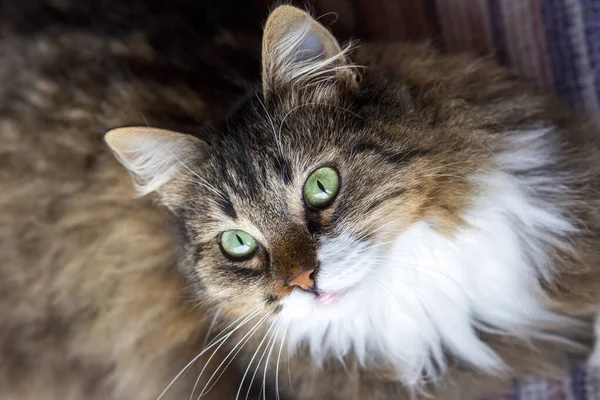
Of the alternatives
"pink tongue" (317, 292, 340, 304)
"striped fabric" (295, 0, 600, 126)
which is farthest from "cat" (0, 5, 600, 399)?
"striped fabric" (295, 0, 600, 126)

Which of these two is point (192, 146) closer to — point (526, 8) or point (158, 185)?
point (158, 185)

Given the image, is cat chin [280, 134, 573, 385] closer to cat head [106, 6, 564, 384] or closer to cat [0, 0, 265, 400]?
cat head [106, 6, 564, 384]

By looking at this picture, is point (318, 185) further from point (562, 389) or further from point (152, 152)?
point (562, 389)

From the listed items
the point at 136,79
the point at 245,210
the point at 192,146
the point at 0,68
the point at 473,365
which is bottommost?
the point at 473,365

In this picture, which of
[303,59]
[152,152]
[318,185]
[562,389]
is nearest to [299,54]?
[303,59]

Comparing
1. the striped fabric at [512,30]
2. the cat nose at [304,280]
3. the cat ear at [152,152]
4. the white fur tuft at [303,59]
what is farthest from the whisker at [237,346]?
the striped fabric at [512,30]

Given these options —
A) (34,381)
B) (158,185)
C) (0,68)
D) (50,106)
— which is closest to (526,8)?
(158,185)

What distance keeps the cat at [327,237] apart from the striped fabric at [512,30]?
281mm

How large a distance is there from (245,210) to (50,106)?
25.0 inches

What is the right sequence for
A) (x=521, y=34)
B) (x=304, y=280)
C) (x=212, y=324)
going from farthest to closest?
1. (x=521, y=34)
2. (x=212, y=324)
3. (x=304, y=280)

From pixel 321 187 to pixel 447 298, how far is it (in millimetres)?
366

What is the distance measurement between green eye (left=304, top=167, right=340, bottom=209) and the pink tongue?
15 cm

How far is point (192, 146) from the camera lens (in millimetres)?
1116

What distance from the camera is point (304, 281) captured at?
3.19 feet
